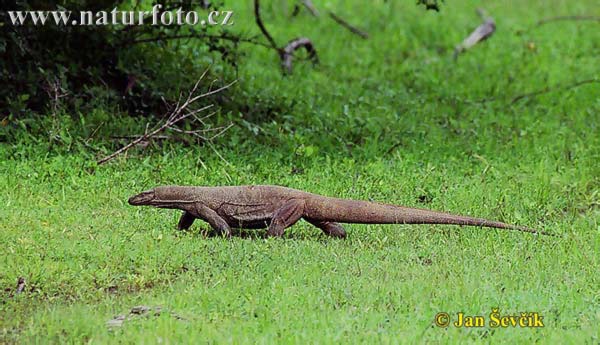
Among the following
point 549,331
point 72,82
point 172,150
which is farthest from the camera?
point 72,82

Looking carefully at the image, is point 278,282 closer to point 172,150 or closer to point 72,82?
point 172,150

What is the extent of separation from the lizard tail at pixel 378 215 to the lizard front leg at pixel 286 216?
3.1 inches

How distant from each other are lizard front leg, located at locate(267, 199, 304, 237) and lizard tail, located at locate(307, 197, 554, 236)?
80 millimetres

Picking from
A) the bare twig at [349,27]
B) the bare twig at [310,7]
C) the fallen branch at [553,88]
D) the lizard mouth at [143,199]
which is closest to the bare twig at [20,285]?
the lizard mouth at [143,199]

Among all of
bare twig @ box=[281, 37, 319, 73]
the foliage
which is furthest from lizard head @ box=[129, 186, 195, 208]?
bare twig @ box=[281, 37, 319, 73]

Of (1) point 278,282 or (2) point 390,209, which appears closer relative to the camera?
(1) point 278,282

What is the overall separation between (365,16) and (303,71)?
109 inches

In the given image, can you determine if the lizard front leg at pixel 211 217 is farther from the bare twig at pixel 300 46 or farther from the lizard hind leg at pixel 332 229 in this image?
the bare twig at pixel 300 46

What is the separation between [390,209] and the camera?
7348 millimetres

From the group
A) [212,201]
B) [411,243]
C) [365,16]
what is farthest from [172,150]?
[365,16]

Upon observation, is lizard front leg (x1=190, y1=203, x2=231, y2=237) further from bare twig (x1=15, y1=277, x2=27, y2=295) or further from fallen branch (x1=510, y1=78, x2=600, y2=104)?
fallen branch (x1=510, y1=78, x2=600, y2=104)

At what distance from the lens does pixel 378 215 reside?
7.33 m

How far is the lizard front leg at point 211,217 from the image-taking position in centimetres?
737

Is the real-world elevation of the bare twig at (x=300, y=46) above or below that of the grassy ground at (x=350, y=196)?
above
